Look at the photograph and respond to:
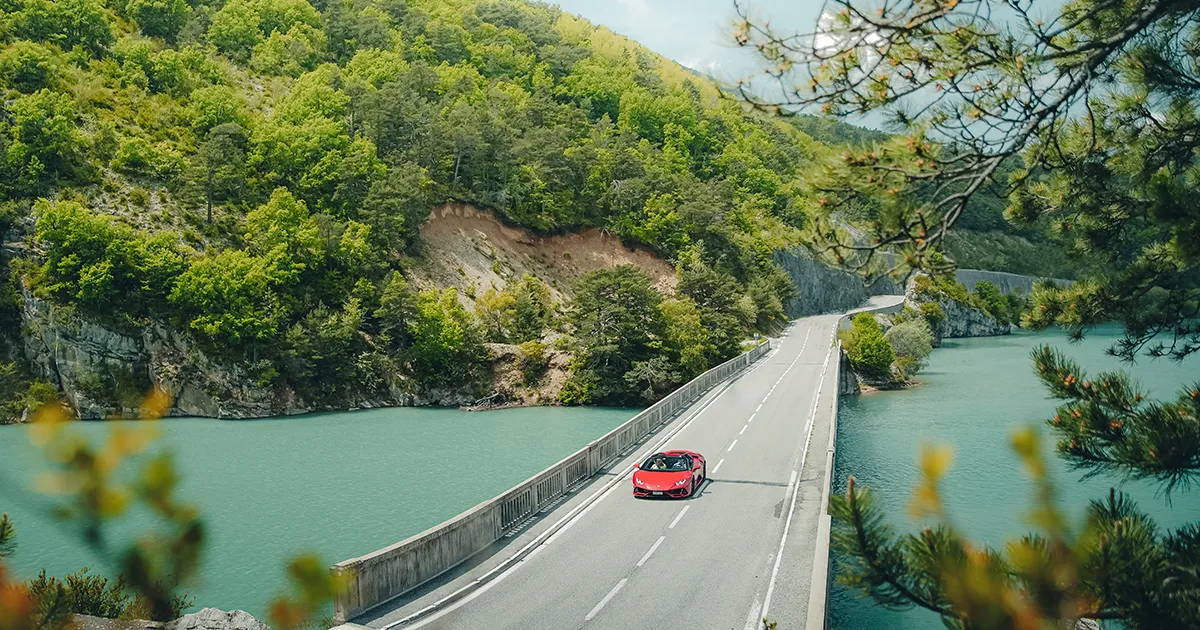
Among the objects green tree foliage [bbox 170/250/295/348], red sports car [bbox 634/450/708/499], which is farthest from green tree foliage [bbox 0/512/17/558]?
green tree foliage [bbox 170/250/295/348]

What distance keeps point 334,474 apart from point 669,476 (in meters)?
17.5

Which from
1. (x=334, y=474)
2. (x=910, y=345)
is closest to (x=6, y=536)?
(x=334, y=474)

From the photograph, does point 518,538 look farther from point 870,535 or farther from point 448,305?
point 448,305

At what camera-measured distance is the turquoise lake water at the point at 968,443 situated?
19562 millimetres

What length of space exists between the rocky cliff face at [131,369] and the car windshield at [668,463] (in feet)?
108

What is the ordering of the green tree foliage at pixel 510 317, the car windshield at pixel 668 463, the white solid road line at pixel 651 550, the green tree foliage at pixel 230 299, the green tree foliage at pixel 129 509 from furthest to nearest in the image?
the green tree foliage at pixel 510 317 → the green tree foliage at pixel 230 299 → the car windshield at pixel 668 463 → the white solid road line at pixel 651 550 → the green tree foliage at pixel 129 509

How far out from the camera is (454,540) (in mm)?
15305

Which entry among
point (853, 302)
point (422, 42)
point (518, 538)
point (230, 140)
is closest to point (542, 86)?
point (422, 42)

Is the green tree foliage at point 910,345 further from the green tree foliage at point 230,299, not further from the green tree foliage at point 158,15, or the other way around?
the green tree foliage at point 158,15

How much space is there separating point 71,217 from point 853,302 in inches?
3442

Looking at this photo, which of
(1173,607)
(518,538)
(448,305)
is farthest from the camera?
(448,305)

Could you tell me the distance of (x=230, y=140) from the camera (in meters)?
56.0

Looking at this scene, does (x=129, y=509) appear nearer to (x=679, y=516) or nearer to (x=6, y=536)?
(x=6, y=536)

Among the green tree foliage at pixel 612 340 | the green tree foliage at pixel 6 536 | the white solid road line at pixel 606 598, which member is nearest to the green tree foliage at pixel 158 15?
the green tree foliage at pixel 612 340
